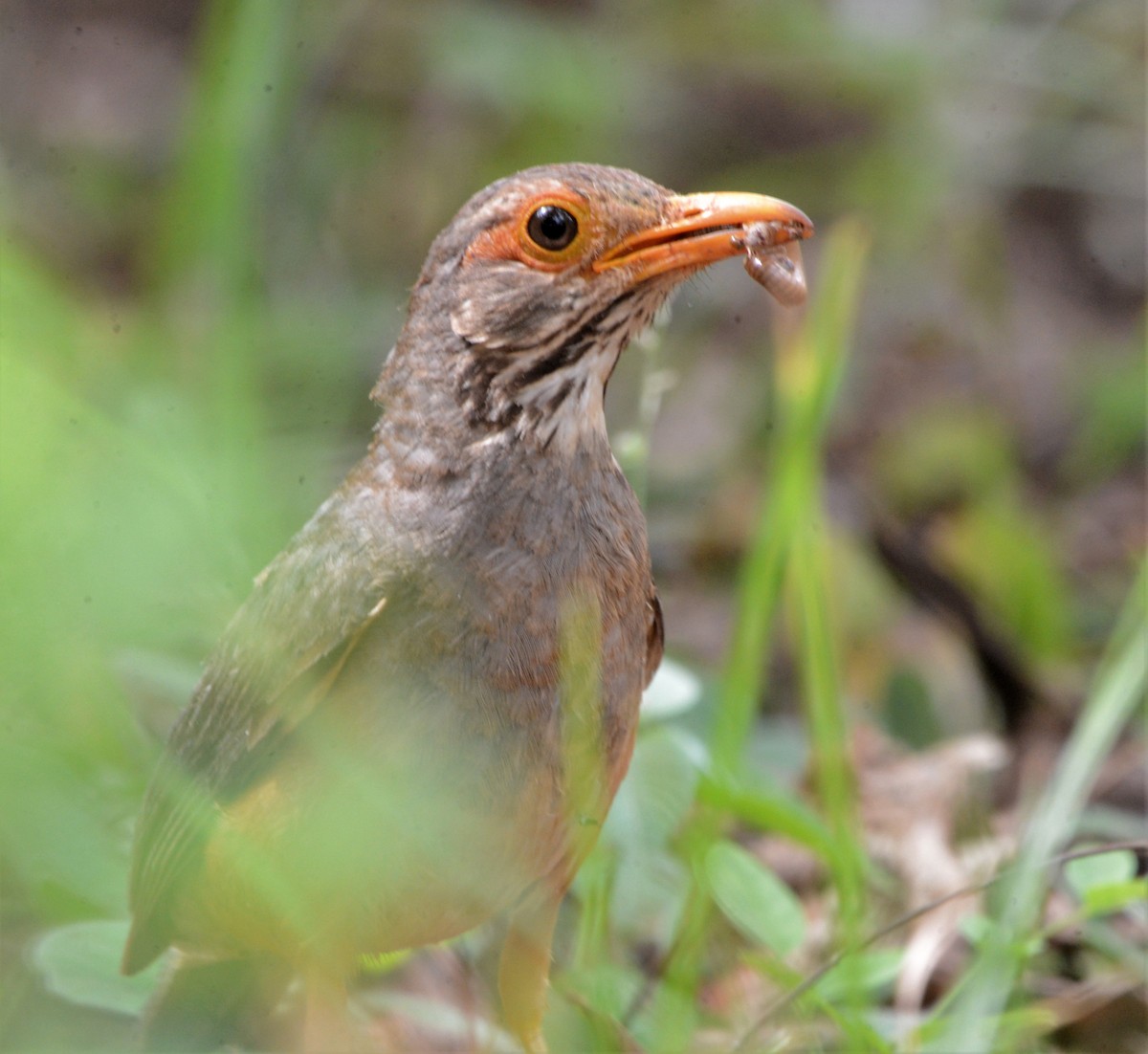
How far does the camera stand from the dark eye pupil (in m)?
3.29

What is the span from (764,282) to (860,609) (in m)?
2.83

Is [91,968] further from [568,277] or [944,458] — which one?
[944,458]

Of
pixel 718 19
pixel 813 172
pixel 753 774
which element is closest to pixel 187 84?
pixel 718 19

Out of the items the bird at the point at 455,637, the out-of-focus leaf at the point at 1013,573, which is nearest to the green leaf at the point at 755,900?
the bird at the point at 455,637

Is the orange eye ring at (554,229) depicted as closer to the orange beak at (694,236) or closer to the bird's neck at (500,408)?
the orange beak at (694,236)

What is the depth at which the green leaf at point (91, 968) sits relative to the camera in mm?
3494

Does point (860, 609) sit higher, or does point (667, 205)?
point (667, 205)

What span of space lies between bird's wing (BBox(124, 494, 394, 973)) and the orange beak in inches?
30.0

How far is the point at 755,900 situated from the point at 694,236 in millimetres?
1412

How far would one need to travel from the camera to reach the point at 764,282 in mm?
3406

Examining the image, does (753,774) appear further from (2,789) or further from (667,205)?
(2,789)

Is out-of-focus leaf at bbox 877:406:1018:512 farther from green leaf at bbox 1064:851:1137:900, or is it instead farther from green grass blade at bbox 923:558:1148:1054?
green leaf at bbox 1064:851:1137:900

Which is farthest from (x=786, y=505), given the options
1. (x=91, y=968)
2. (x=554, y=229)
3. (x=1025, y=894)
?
(x=91, y=968)

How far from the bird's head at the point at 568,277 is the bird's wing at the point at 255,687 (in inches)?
15.9
